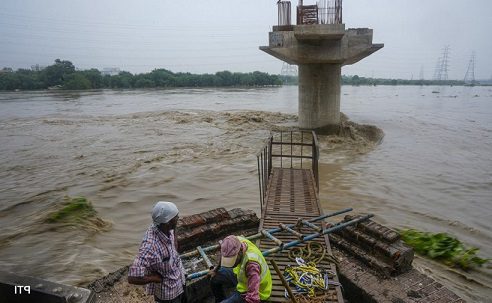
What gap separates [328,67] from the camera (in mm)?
16781

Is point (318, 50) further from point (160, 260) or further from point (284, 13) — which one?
point (160, 260)

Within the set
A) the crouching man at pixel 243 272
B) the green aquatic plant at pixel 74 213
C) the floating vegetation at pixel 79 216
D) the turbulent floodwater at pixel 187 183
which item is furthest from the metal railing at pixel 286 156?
the green aquatic plant at pixel 74 213

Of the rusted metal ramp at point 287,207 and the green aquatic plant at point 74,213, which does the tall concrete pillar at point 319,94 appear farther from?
the green aquatic plant at point 74,213

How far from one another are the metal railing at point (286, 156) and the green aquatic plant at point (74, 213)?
14.4ft

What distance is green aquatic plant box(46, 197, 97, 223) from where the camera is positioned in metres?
7.94

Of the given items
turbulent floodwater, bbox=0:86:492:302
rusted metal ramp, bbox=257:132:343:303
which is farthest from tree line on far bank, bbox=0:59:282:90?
rusted metal ramp, bbox=257:132:343:303

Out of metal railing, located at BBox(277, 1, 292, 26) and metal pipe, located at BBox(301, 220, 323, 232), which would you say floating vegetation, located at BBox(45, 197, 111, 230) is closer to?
metal pipe, located at BBox(301, 220, 323, 232)

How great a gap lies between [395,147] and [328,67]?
5.22m

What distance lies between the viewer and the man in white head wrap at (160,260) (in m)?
2.81

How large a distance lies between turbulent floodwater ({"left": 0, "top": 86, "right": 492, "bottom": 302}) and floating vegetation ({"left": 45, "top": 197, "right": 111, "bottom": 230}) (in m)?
0.21

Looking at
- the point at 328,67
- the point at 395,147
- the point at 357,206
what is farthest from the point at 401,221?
the point at 328,67

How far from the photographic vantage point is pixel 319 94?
17.1 metres

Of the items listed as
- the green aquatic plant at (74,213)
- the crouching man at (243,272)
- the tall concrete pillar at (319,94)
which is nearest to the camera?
the crouching man at (243,272)

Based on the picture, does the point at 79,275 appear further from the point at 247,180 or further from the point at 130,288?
the point at 247,180
